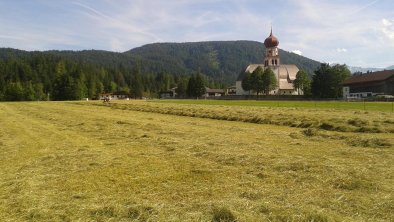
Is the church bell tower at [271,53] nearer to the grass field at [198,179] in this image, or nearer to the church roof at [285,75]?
the church roof at [285,75]

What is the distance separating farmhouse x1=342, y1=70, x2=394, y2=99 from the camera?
109188 mm

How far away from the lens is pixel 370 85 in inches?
4535

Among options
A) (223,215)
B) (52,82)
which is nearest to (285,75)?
(52,82)

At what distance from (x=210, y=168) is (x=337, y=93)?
114 m

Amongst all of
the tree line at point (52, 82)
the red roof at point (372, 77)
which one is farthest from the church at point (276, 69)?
the red roof at point (372, 77)

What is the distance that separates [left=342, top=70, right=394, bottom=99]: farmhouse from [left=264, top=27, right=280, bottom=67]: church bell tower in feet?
151

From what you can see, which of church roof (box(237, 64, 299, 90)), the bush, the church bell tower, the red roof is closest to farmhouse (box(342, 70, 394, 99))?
the red roof

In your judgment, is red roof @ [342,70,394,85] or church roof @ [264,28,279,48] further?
church roof @ [264,28,279,48]

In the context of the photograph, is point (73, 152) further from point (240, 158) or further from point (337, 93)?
point (337, 93)

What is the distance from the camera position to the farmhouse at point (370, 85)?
358 ft

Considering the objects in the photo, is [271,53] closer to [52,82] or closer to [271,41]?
[271,41]

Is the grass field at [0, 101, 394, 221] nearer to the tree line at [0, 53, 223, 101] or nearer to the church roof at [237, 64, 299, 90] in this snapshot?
the tree line at [0, 53, 223, 101]

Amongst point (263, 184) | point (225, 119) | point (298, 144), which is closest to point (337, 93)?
point (225, 119)

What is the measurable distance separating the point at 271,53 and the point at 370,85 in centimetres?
6047
